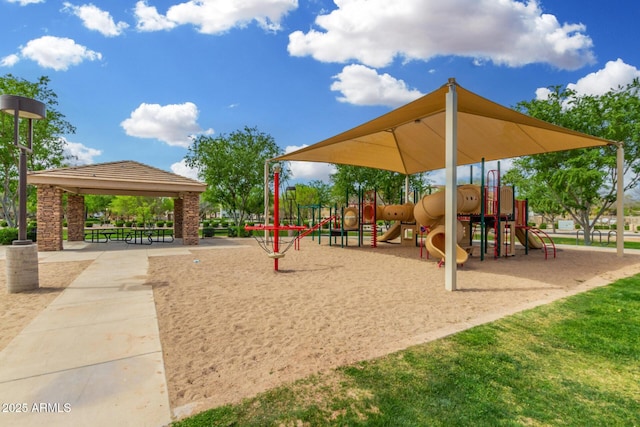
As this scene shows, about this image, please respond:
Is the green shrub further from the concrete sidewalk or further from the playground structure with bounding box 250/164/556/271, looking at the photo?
the concrete sidewalk

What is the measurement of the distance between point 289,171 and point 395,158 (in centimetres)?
1429

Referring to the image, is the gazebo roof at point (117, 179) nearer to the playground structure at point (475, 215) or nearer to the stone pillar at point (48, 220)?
the stone pillar at point (48, 220)

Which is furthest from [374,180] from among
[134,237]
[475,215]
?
[134,237]

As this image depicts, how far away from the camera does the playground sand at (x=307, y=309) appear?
3.53m

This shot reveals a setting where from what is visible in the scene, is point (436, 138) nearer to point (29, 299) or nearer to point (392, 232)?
point (392, 232)

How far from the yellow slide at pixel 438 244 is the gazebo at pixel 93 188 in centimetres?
1126

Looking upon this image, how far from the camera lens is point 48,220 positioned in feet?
48.9

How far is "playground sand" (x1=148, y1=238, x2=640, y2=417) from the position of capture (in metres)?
3.53

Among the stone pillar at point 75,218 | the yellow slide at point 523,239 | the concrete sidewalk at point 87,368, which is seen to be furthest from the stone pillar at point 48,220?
the yellow slide at point 523,239

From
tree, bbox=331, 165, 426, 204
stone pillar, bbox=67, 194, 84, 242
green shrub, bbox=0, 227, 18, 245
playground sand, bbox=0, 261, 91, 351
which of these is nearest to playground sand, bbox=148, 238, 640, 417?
playground sand, bbox=0, 261, 91, 351

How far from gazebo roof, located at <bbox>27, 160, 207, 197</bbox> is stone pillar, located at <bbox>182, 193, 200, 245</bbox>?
458 millimetres

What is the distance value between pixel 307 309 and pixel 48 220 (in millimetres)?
15054

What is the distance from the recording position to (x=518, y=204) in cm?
1492

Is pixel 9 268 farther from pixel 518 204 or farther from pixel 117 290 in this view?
pixel 518 204
